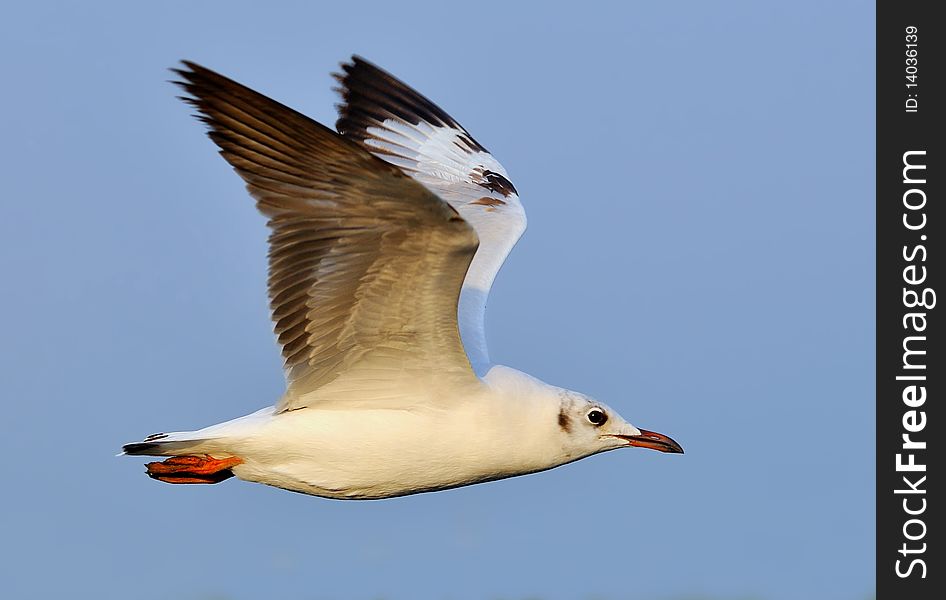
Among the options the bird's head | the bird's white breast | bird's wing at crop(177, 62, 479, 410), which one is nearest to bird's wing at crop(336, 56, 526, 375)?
the bird's head

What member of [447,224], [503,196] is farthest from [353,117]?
[447,224]

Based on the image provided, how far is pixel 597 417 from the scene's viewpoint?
27.2ft

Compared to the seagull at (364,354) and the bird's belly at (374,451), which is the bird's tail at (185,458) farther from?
the bird's belly at (374,451)

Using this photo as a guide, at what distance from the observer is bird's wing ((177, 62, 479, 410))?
689 centimetres

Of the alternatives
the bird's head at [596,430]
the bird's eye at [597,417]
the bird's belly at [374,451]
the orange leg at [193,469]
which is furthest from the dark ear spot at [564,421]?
the orange leg at [193,469]

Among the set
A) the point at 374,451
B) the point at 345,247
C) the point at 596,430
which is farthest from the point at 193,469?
the point at 596,430

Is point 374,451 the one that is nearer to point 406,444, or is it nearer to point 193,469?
point 406,444

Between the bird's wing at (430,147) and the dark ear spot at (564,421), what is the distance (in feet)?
5.95

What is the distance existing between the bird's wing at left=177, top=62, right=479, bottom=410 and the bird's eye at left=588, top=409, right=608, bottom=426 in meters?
0.74

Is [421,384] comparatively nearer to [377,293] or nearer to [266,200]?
[377,293]

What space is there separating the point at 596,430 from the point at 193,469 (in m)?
2.31

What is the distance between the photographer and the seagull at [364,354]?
695 cm

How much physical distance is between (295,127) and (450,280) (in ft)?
3.48

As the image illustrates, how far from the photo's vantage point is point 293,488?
8242 millimetres
